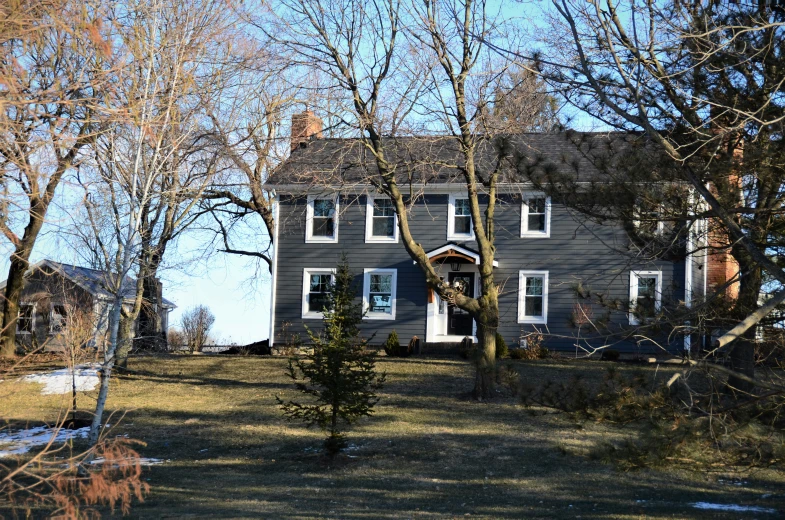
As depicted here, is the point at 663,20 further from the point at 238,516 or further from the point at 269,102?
the point at 269,102

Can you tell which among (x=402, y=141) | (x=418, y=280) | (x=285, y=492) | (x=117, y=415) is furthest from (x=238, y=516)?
(x=418, y=280)

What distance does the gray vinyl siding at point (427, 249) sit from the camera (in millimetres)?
24594

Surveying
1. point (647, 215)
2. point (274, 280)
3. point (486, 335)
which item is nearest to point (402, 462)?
point (486, 335)

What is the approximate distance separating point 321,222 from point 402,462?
1390 cm

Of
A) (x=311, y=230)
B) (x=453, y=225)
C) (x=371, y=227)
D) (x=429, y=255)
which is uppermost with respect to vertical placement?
(x=453, y=225)

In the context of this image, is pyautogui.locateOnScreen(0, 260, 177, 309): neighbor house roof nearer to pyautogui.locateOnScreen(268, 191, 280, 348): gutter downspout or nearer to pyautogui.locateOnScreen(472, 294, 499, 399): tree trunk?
pyautogui.locateOnScreen(268, 191, 280, 348): gutter downspout

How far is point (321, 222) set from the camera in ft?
88.6

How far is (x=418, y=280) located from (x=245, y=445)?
11.0m

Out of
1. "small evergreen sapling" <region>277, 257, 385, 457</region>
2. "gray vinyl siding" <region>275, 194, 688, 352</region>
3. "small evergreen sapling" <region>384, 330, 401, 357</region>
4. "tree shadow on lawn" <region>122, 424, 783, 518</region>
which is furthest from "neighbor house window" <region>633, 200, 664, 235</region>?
"small evergreen sapling" <region>384, 330, 401, 357</region>

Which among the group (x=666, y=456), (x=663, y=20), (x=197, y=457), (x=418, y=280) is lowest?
(x=197, y=457)

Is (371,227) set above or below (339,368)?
above

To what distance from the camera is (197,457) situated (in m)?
15.4

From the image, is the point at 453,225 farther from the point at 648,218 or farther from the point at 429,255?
the point at 648,218

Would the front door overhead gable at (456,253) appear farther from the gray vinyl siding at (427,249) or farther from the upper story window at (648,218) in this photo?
the upper story window at (648,218)
